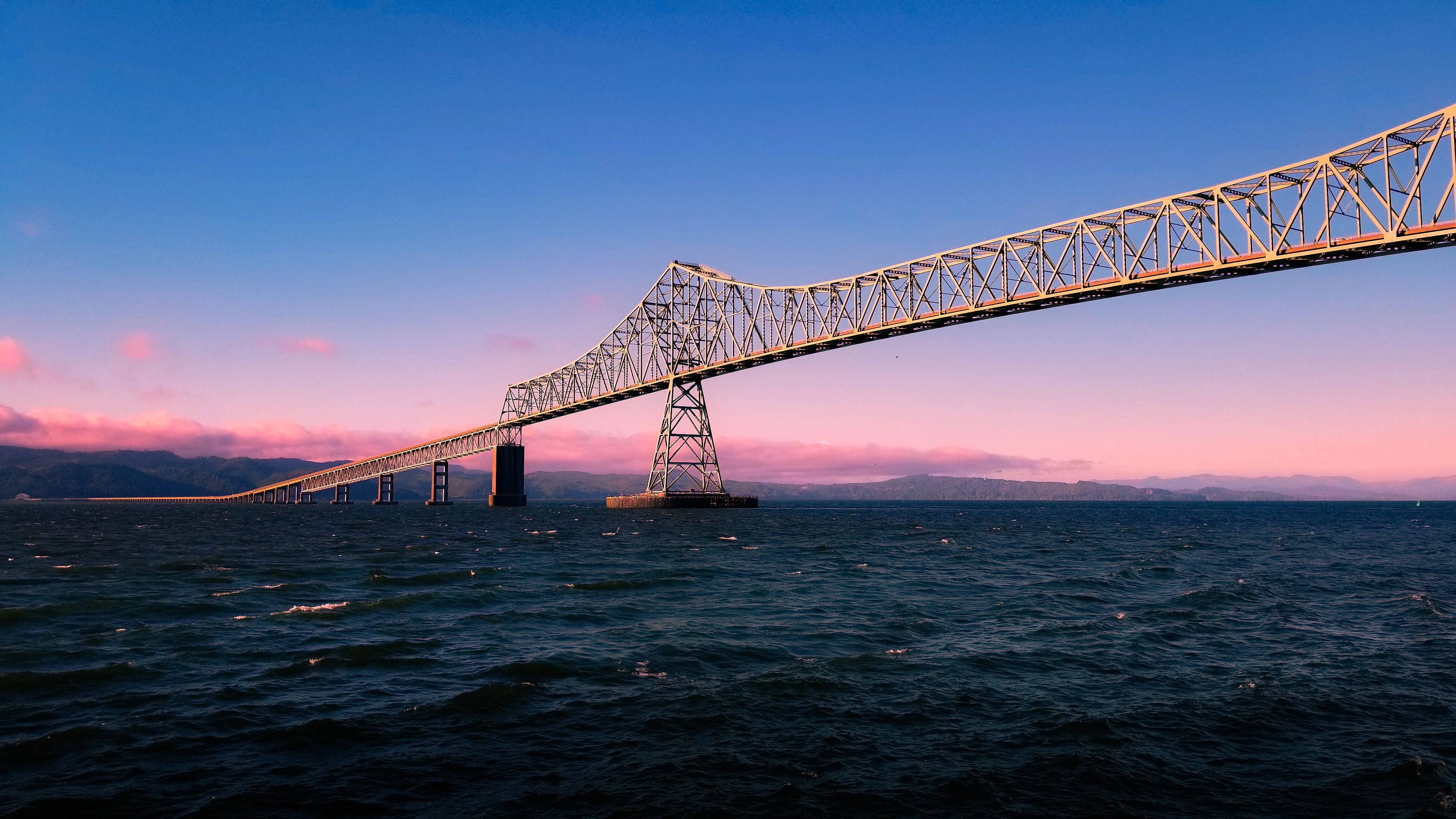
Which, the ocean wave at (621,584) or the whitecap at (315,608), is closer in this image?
the whitecap at (315,608)

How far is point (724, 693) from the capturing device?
15.9 meters

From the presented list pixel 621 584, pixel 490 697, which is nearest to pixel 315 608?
pixel 621 584

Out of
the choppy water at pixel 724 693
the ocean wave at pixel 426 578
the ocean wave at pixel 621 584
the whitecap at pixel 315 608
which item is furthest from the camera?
the ocean wave at pixel 426 578

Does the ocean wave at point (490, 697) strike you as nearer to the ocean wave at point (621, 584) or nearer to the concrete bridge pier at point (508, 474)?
the ocean wave at point (621, 584)

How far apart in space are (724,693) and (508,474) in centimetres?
14994

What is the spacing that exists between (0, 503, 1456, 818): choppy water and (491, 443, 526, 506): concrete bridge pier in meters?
120

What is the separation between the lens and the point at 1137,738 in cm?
1331

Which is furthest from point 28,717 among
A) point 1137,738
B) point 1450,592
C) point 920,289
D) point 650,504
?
point 650,504

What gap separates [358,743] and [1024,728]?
10.6 m

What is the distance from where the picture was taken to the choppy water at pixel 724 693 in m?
11.0

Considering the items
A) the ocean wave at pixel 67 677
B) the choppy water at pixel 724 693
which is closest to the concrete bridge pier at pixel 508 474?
the choppy water at pixel 724 693

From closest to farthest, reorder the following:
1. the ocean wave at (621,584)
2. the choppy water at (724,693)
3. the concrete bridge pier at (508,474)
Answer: the choppy water at (724,693)
the ocean wave at (621,584)
the concrete bridge pier at (508,474)

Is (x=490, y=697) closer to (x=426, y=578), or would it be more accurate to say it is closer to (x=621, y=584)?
(x=621, y=584)

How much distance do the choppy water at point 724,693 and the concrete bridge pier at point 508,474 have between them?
120135mm
